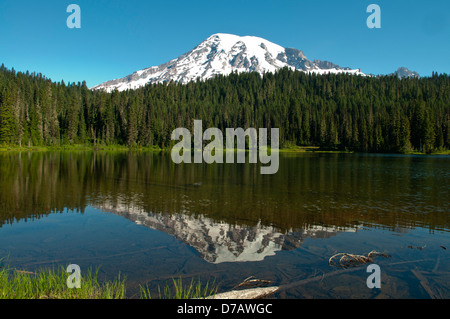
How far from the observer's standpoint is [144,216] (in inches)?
675

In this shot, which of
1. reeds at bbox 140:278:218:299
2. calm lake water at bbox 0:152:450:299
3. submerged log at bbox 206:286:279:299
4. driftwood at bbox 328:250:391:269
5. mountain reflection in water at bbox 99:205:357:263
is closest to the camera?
submerged log at bbox 206:286:279:299

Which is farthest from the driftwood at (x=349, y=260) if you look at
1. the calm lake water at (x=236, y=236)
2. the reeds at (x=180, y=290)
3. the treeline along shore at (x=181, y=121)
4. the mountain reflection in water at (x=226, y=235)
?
the treeline along shore at (x=181, y=121)

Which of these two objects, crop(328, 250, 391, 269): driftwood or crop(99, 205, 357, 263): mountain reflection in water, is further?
crop(99, 205, 357, 263): mountain reflection in water

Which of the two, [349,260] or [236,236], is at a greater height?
[236,236]

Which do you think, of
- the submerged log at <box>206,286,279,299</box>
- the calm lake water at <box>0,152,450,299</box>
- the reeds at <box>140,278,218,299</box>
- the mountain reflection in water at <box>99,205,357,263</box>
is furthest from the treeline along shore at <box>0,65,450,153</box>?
the submerged log at <box>206,286,279,299</box>

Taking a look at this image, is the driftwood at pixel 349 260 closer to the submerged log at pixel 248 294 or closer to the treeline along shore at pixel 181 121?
the submerged log at pixel 248 294

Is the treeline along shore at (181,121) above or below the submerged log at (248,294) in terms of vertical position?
above

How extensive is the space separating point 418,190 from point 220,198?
65.1 feet

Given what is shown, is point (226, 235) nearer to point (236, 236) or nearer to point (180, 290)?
point (236, 236)

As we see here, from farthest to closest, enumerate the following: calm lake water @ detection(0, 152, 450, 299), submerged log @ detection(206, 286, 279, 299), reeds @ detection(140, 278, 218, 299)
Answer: calm lake water @ detection(0, 152, 450, 299) → reeds @ detection(140, 278, 218, 299) → submerged log @ detection(206, 286, 279, 299)

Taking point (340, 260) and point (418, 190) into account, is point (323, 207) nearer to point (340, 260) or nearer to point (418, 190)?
point (340, 260)

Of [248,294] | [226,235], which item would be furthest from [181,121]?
[248,294]

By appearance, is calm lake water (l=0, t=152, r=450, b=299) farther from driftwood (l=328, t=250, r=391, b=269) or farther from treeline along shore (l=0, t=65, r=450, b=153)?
treeline along shore (l=0, t=65, r=450, b=153)
